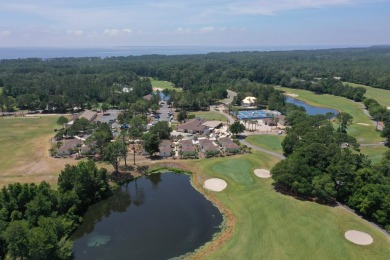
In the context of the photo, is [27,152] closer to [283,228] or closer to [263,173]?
[263,173]

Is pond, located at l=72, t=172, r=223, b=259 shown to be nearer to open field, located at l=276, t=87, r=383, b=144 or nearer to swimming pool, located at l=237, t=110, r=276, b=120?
open field, located at l=276, t=87, r=383, b=144

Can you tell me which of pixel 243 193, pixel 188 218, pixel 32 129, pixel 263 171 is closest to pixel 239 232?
pixel 188 218

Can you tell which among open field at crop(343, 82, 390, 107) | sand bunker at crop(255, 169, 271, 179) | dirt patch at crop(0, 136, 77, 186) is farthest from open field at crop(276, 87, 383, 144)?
dirt patch at crop(0, 136, 77, 186)

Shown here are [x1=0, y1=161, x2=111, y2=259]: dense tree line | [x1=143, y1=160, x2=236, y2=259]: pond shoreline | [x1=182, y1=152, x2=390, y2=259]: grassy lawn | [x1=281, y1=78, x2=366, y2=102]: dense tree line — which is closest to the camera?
[x1=0, y1=161, x2=111, y2=259]: dense tree line

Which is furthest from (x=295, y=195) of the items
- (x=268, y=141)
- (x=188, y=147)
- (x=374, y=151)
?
(x=374, y=151)

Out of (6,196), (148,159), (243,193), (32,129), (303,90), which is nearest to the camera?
(6,196)

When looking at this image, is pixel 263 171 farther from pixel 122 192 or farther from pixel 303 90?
pixel 303 90
